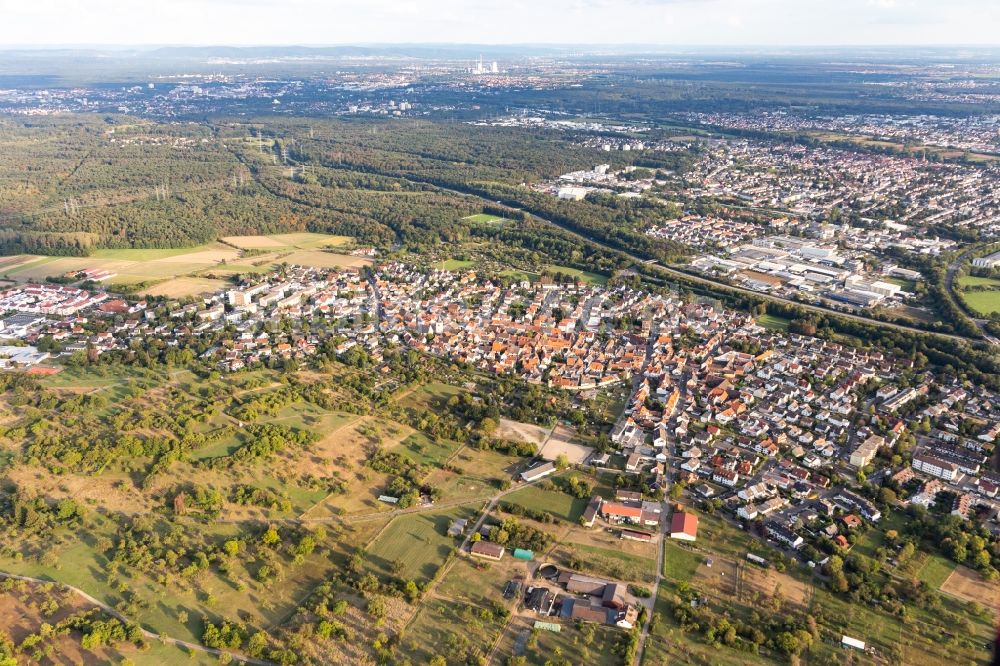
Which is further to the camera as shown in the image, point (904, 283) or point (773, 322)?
point (904, 283)

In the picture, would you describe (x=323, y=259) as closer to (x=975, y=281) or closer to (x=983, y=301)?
(x=983, y=301)

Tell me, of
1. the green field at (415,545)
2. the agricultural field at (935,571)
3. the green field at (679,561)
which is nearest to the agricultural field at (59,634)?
the green field at (415,545)

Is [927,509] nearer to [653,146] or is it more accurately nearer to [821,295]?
[821,295]

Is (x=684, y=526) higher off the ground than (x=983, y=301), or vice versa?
(x=983, y=301)

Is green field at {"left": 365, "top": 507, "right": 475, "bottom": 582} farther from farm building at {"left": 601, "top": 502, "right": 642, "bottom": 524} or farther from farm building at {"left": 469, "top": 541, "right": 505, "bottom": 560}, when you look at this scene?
farm building at {"left": 601, "top": 502, "right": 642, "bottom": 524}

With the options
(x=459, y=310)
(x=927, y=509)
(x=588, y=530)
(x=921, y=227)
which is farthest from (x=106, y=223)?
(x=921, y=227)

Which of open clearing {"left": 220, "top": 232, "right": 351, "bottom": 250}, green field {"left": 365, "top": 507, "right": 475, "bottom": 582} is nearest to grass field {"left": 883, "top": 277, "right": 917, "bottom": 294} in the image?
green field {"left": 365, "top": 507, "right": 475, "bottom": 582}

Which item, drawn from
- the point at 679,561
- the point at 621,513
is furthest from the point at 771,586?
the point at 621,513
